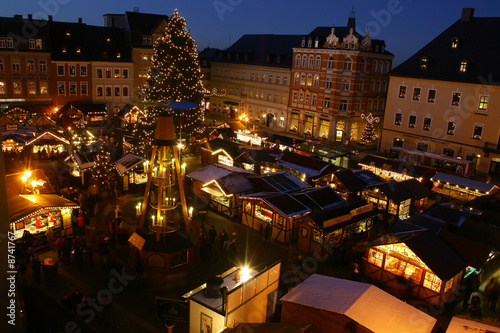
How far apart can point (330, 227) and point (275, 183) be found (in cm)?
537

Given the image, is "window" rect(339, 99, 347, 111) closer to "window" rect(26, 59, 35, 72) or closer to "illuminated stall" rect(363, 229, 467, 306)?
"illuminated stall" rect(363, 229, 467, 306)

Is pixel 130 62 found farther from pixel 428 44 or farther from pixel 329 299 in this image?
pixel 329 299

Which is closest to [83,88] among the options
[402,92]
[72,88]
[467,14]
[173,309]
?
[72,88]

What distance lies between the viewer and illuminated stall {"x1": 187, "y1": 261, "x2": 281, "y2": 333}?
10133mm

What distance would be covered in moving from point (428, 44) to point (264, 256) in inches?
1210

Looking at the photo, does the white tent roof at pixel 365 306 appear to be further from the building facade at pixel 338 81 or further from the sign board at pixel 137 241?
the building facade at pixel 338 81

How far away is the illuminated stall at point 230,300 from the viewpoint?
10.1 meters

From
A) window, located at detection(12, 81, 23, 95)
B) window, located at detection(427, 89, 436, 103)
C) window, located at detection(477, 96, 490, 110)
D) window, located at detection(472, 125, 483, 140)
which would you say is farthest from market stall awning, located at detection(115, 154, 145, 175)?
window, located at detection(477, 96, 490, 110)

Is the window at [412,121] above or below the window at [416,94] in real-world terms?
below

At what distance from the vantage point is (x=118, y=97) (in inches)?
1890

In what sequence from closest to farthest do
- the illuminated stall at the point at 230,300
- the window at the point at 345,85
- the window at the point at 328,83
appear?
the illuminated stall at the point at 230,300 → the window at the point at 345,85 → the window at the point at 328,83

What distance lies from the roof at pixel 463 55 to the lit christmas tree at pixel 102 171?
28.4 metres

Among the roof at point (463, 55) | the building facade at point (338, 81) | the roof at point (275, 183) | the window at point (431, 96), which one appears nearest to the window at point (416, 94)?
the window at point (431, 96)

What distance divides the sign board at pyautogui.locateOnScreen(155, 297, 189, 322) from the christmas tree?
20.4 metres
